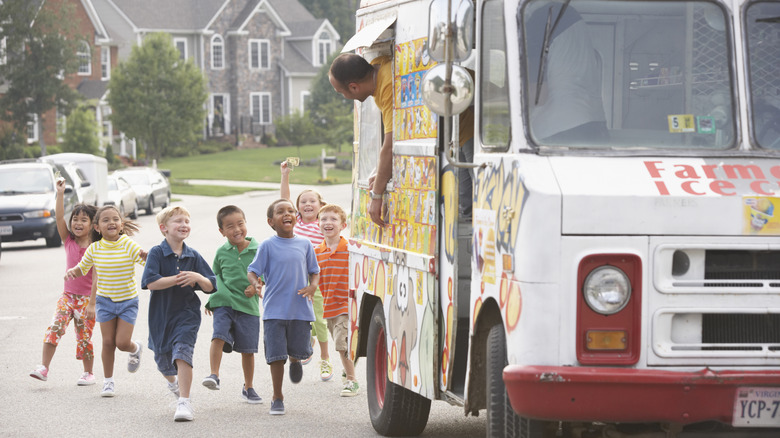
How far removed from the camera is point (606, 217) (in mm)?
5176

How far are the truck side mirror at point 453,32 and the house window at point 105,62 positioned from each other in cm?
7136

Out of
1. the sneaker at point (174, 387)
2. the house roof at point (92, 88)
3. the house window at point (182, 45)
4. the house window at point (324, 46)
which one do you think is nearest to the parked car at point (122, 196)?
the sneaker at point (174, 387)

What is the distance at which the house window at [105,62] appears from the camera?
75.1 meters

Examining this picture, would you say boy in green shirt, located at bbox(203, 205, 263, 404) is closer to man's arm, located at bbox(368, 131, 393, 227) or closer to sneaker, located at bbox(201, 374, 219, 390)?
sneaker, located at bbox(201, 374, 219, 390)

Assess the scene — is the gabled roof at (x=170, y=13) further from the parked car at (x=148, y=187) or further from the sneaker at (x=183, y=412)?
the sneaker at (x=183, y=412)

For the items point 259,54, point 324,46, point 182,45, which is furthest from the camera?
point 324,46

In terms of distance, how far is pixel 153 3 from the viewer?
8019 cm

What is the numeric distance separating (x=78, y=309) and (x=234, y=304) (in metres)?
1.97

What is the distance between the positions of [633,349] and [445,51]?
1.58 m

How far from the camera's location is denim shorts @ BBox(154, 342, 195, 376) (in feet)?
29.3

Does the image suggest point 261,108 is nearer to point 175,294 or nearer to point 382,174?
point 175,294

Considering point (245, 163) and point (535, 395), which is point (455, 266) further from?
point (245, 163)

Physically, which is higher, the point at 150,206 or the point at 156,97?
the point at 156,97

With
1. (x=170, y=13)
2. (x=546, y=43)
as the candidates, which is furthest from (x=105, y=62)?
(x=546, y=43)
